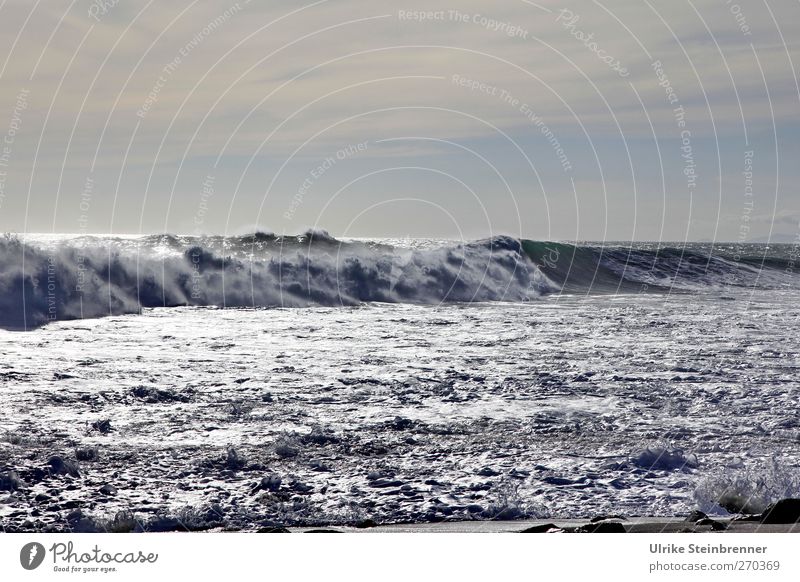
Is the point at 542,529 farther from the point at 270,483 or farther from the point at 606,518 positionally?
the point at 270,483

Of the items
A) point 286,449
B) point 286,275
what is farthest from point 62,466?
point 286,275

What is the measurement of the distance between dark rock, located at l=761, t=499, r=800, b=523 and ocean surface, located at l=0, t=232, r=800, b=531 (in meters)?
1.11

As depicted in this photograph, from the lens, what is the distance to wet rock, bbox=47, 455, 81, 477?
9555mm

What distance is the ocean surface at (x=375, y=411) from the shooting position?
8922mm

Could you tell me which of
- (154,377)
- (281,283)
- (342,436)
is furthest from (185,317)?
(342,436)

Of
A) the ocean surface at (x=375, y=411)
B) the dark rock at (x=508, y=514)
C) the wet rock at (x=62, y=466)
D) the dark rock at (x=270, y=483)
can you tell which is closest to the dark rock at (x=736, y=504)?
the ocean surface at (x=375, y=411)

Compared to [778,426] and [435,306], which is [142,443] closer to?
[778,426]

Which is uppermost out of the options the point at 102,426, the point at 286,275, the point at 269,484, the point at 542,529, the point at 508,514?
the point at 286,275

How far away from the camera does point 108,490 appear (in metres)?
9.02

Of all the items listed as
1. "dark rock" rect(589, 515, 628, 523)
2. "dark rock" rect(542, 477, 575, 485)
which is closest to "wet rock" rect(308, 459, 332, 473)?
"dark rock" rect(542, 477, 575, 485)

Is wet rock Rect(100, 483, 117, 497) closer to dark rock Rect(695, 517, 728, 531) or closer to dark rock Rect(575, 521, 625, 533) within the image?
Result: dark rock Rect(575, 521, 625, 533)

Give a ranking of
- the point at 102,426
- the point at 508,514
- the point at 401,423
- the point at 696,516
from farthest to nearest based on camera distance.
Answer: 1. the point at 401,423
2. the point at 102,426
3. the point at 508,514
4. the point at 696,516

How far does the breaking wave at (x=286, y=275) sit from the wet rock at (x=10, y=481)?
52.5 ft

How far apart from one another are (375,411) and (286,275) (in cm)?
2675
